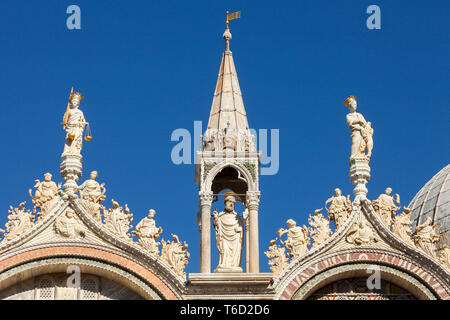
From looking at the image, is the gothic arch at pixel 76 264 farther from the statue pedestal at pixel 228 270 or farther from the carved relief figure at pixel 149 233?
the statue pedestal at pixel 228 270

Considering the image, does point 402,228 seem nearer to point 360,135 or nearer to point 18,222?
point 360,135

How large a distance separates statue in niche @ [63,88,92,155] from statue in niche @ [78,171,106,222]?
2.84 feet

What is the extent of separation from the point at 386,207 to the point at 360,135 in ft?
5.80

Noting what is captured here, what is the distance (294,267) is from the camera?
2648cm

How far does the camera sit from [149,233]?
26.7 m

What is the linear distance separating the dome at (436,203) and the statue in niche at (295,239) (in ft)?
29.6

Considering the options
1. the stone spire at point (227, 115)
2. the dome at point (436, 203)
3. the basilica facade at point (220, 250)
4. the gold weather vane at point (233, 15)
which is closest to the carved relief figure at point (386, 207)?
the basilica facade at point (220, 250)

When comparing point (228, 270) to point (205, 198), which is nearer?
point (228, 270)

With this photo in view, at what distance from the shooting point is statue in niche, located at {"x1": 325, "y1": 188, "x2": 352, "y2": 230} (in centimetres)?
2717

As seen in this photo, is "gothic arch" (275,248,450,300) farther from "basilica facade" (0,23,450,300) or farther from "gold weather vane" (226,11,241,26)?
"gold weather vane" (226,11,241,26)

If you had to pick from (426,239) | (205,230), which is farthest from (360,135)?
(205,230)

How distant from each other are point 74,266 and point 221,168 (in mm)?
3547

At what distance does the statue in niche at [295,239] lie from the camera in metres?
26.7
